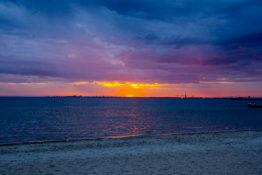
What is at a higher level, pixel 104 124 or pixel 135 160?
pixel 135 160

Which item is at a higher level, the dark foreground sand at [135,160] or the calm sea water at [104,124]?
the dark foreground sand at [135,160]

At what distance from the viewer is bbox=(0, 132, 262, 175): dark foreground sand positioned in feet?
35.4

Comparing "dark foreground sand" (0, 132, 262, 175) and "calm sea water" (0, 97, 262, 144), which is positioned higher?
"dark foreground sand" (0, 132, 262, 175)

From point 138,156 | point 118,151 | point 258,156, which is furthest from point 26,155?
point 258,156

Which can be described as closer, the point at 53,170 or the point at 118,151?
the point at 53,170

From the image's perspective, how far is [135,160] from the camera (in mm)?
12812

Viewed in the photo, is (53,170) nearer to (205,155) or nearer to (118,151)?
(118,151)

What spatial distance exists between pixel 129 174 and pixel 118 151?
503cm

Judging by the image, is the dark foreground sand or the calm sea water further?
the calm sea water

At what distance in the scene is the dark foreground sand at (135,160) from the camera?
10.8 metres

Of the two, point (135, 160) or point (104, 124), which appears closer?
point (135, 160)

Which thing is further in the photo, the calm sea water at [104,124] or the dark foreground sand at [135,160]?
the calm sea water at [104,124]

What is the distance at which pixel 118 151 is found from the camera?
1526 centimetres

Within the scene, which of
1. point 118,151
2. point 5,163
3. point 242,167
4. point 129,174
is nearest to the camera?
point 129,174
